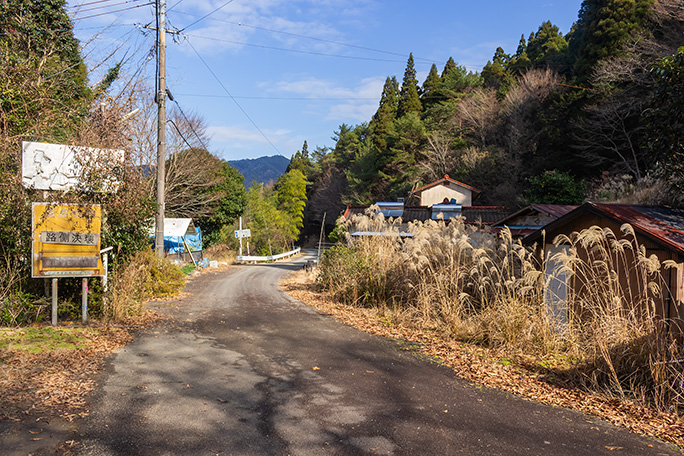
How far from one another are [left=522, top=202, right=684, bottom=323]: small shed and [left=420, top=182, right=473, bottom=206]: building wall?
2273 cm

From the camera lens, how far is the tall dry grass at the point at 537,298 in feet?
18.7

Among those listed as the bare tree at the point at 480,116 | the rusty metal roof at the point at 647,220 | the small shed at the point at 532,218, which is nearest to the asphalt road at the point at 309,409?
the rusty metal roof at the point at 647,220

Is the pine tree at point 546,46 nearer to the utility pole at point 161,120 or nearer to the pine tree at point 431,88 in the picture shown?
the pine tree at point 431,88

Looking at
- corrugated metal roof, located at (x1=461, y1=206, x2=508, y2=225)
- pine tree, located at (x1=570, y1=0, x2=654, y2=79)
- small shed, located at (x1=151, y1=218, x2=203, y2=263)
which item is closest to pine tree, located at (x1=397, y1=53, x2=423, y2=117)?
pine tree, located at (x1=570, y1=0, x2=654, y2=79)

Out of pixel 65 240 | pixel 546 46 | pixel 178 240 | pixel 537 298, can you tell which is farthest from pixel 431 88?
pixel 65 240

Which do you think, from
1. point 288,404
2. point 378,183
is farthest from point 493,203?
point 288,404

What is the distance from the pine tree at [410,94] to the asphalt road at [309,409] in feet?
142

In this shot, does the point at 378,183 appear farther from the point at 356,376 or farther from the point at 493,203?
the point at 356,376

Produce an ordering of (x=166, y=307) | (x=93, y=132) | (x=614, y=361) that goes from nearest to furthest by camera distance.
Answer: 1. (x=614, y=361)
2. (x=93, y=132)
3. (x=166, y=307)

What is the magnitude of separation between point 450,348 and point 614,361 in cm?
258

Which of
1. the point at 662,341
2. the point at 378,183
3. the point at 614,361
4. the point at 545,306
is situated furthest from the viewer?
the point at 378,183

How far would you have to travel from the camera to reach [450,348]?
7809 millimetres

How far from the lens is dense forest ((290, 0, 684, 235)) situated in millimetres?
11754

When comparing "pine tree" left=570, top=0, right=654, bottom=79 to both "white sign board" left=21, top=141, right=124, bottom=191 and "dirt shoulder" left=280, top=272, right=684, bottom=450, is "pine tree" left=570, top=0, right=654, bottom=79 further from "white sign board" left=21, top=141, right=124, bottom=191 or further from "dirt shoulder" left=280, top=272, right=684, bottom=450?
"white sign board" left=21, top=141, right=124, bottom=191
